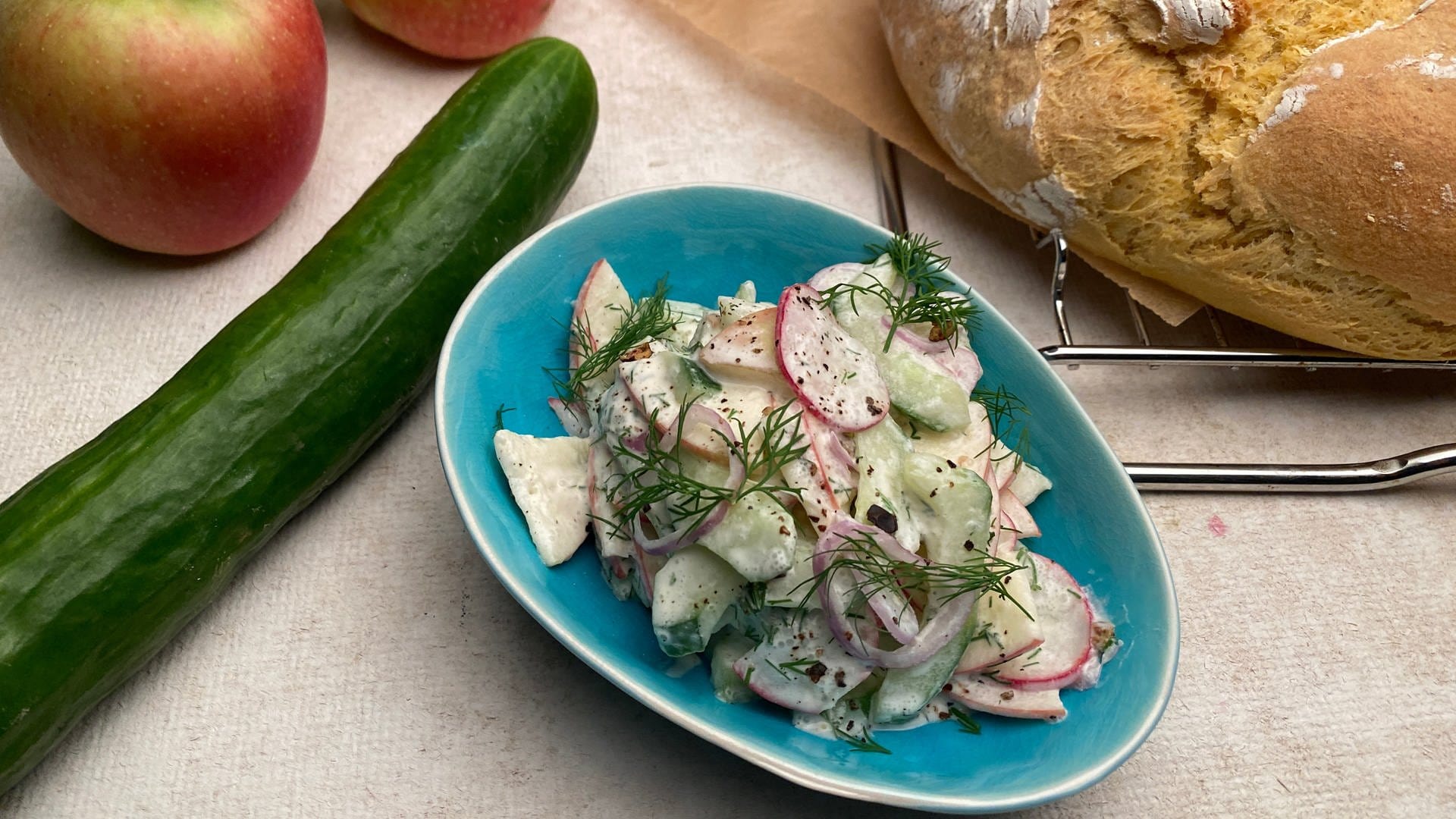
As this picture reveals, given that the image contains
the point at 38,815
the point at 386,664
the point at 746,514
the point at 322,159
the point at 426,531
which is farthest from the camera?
the point at 322,159

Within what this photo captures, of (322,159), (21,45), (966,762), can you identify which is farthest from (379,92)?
(966,762)

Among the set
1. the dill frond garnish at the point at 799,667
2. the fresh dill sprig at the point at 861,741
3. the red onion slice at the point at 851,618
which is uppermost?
the red onion slice at the point at 851,618

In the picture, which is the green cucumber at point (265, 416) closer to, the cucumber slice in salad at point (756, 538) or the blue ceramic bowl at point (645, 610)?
the blue ceramic bowl at point (645, 610)

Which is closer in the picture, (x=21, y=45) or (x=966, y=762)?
(x=966, y=762)

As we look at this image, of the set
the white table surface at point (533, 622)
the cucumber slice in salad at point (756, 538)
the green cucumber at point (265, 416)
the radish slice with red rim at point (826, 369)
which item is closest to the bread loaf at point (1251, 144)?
the white table surface at point (533, 622)

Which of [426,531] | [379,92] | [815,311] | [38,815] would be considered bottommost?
[38,815]

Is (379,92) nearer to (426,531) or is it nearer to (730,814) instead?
(426,531)

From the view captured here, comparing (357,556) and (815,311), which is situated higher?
(815,311)

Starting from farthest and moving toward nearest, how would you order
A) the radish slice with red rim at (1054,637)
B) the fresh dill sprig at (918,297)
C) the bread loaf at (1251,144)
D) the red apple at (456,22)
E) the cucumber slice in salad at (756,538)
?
the red apple at (456,22)
the bread loaf at (1251,144)
the fresh dill sprig at (918,297)
the radish slice with red rim at (1054,637)
the cucumber slice in salad at (756,538)
